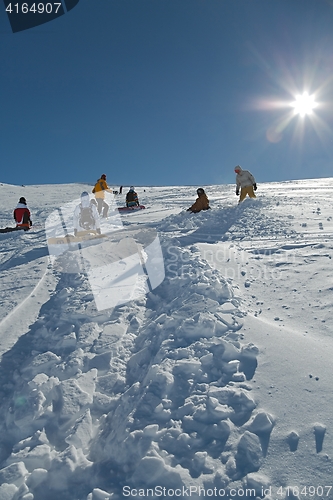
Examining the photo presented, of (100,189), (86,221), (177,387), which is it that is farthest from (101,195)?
(177,387)

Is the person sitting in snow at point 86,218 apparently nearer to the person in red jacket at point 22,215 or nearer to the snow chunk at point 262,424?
the person in red jacket at point 22,215

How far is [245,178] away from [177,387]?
10899 millimetres

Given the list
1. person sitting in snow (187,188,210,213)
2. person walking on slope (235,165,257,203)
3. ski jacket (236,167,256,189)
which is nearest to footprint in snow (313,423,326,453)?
person sitting in snow (187,188,210,213)

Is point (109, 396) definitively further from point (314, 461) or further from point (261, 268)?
point (261, 268)

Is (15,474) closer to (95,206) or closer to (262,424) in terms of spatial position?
(262,424)

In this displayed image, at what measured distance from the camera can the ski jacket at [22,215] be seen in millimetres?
11867

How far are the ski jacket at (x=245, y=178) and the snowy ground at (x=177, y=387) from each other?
7.59 meters

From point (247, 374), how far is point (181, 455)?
3.06ft

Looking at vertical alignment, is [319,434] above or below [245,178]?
below

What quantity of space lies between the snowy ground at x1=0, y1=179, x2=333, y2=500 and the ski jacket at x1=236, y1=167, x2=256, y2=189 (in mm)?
7594

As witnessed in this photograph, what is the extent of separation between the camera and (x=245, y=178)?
12.5 meters

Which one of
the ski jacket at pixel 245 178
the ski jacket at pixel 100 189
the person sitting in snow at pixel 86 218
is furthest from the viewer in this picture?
the ski jacket at pixel 100 189

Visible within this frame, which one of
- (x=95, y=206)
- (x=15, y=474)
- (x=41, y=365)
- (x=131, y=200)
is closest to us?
(x=15, y=474)

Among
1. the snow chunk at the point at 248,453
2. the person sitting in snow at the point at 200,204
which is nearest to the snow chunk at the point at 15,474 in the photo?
the snow chunk at the point at 248,453
